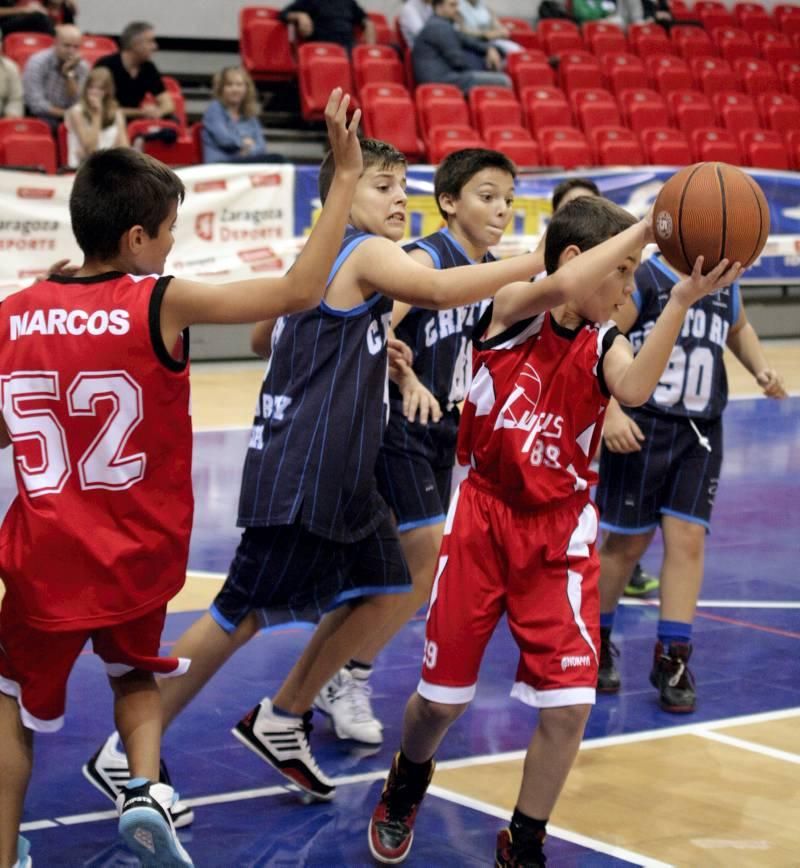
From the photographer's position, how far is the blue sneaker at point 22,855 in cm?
350

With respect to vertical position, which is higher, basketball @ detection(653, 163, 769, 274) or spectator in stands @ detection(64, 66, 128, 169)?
spectator in stands @ detection(64, 66, 128, 169)

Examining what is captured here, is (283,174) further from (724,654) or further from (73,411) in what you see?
(73,411)

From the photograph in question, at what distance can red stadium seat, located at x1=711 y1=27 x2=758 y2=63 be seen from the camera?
19.8 meters

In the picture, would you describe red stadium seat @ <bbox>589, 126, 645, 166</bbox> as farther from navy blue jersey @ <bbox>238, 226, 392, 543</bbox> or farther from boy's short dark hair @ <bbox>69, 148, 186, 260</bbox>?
boy's short dark hair @ <bbox>69, 148, 186, 260</bbox>

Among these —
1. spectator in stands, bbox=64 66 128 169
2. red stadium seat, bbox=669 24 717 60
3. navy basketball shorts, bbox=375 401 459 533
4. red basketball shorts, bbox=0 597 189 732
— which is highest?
red stadium seat, bbox=669 24 717 60

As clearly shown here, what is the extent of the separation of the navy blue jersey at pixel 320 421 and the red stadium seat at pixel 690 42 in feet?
53.8

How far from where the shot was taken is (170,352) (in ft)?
10.9

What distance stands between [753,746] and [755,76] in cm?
1626

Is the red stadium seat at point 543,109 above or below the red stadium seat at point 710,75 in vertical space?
below

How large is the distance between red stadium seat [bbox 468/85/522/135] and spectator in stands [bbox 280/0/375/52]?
5.03ft

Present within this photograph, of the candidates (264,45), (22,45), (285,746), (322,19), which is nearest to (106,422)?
(285,746)

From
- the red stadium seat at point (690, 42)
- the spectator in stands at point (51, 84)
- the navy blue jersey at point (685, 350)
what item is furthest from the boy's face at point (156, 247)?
the red stadium seat at point (690, 42)

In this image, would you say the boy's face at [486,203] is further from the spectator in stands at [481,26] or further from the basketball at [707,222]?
the spectator in stands at [481,26]

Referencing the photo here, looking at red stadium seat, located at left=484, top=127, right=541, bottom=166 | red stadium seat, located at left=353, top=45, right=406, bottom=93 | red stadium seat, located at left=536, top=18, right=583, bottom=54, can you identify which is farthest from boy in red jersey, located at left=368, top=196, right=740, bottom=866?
red stadium seat, located at left=536, top=18, right=583, bottom=54
